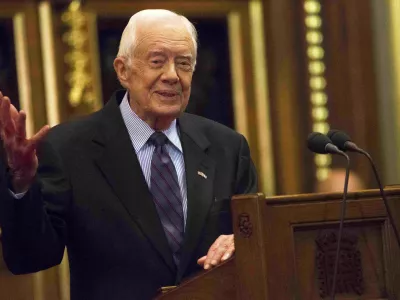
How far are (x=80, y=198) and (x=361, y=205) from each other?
896 mm

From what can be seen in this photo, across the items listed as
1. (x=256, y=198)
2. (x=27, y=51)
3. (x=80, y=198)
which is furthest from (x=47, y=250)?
(x=27, y=51)

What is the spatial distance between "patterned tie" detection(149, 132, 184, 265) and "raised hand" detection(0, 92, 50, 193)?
1.67 feet

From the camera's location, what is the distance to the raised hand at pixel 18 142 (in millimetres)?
3025

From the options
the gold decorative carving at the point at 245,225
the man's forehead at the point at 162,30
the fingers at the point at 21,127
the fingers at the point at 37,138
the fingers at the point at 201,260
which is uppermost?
the man's forehead at the point at 162,30

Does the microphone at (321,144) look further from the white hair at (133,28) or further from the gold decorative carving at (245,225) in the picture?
the white hair at (133,28)

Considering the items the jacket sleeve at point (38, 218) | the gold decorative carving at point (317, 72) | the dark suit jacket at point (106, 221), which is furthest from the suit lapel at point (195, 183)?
the gold decorative carving at point (317, 72)

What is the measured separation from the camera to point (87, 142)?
3.63m

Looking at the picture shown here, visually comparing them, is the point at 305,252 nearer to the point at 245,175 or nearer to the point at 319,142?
the point at 319,142

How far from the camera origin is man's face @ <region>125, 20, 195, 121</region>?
3635mm

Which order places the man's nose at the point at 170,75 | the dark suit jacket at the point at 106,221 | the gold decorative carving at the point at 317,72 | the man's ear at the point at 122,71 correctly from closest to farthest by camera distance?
the dark suit jacket at the point at 106,221 < the man's nose at the point at 170,75 < the man's ear at the point at 122,71 < the gold decorative carving at the point at 317,72

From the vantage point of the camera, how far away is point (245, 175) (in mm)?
3807

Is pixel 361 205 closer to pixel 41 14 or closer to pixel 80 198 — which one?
pixel 80 198

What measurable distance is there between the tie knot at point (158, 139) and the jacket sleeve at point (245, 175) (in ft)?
0.88

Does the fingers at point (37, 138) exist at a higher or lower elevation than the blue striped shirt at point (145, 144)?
higher
